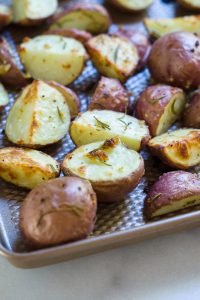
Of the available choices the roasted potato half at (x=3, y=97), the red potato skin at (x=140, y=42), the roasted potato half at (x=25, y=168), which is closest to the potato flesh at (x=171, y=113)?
the red potato skin at (x=140, y=42)

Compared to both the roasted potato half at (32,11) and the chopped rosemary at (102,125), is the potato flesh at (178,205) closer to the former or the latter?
the chopped rosemary at (102,125)

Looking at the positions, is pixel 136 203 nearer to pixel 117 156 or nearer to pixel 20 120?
pixel 117 156

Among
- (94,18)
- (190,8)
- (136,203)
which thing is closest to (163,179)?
(136,203)

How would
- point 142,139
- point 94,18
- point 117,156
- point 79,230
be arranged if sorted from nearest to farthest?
1. point 79,230
2. point 117,156
3. point 142,139
4. point 94,18

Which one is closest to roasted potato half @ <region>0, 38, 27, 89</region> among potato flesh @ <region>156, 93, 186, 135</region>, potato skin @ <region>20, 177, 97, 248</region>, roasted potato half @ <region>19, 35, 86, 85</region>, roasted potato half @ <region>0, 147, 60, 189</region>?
roasted potato half @ <region>19, 35, 86, 85</region>

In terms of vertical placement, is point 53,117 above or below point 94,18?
below

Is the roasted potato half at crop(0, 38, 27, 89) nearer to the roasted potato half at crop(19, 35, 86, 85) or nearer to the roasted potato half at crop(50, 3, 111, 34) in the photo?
the roasted potato half at crop(19, 35, 86, 85)
